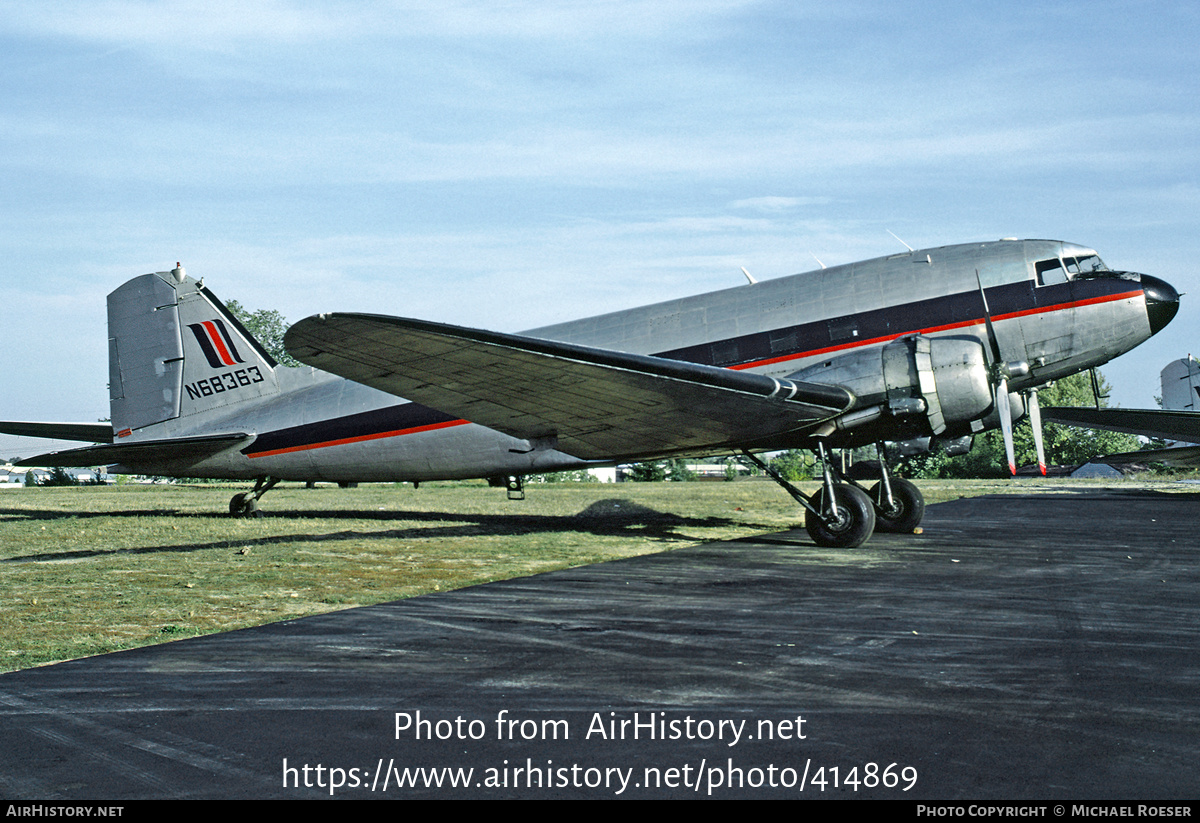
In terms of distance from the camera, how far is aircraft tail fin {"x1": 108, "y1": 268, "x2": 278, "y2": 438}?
1961 cm

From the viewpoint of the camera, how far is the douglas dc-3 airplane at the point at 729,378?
11383 millimetres

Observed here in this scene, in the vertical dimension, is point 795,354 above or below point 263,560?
above

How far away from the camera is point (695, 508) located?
2405cm

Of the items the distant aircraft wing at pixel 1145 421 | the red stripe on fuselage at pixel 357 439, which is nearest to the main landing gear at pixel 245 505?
the red stripe on fuselage at pixel 357 439

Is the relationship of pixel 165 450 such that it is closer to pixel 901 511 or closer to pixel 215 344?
pixel 215 344

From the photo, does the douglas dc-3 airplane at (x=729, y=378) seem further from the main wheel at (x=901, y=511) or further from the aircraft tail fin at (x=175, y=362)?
the aircraft tail fin at (x=175, y=362)

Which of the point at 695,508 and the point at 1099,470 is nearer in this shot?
the point at 695,508

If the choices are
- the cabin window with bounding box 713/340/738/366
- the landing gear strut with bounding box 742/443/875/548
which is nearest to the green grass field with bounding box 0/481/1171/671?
the landing gear strut with bounding box 742/443/875/548

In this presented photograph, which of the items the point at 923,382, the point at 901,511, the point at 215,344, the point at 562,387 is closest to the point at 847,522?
the point at 923,382

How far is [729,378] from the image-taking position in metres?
→ 11.6

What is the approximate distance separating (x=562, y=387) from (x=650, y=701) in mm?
7284
